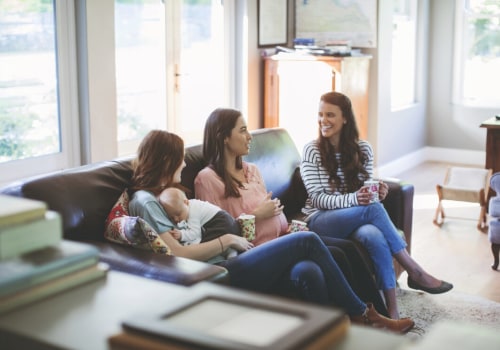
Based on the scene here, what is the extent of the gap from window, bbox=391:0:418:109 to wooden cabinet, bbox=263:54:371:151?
1245 mm

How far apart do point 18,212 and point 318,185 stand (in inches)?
99.7

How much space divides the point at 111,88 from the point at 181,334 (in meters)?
3.69

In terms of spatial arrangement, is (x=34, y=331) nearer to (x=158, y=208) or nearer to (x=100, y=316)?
(x=100, y=316)

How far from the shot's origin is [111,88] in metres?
4.42

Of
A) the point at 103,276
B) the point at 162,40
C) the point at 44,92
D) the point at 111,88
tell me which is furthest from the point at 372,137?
the point at 103,276

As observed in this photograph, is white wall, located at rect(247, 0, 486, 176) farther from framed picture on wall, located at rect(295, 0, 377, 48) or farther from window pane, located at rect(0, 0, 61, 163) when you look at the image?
window pane, located at rect(0, 0, 61, 163)

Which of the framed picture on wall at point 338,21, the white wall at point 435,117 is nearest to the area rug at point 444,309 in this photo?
the framed picture on wall at point 338,21

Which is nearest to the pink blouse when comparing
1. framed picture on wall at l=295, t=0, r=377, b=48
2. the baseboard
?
framed picture on wall at l=295, t=0, r=377, b=48

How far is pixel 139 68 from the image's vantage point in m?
4.85

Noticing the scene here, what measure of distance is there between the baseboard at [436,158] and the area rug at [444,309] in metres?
3.43

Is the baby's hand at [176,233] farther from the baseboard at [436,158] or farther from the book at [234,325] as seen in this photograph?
the baseboard at [436,158]

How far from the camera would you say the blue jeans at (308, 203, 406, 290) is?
3.24 meters

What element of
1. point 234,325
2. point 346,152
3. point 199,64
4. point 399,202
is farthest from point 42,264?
point 199,64

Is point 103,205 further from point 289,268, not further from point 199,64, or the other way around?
point 199,64
